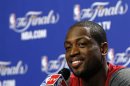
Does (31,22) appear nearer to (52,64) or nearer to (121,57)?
(52,64)

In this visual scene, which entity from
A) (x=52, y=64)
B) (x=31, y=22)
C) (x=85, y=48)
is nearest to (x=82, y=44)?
(x=85, y=48)

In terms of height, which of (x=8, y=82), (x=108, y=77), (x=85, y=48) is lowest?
(x=8, y=82)

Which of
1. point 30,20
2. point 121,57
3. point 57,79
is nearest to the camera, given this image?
point 57,79

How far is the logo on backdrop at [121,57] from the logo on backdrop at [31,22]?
1.31 feet

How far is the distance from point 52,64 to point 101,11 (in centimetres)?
42

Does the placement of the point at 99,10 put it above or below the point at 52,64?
above

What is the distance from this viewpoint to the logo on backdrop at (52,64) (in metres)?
2.26

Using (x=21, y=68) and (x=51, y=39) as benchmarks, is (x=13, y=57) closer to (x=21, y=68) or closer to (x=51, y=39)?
(x=21, y=68)

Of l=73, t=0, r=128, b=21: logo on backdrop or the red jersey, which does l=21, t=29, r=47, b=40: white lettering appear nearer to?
l=73, t=0, r=128, b=21: logo on backdrop

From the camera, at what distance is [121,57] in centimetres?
208

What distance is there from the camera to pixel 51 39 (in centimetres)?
232

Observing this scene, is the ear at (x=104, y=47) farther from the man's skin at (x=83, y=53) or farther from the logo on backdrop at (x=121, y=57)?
the logo on backdrop at (x=121, y=57)

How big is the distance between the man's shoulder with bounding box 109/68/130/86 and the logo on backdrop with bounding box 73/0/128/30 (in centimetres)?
92

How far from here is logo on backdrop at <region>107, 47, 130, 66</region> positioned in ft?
6.77
